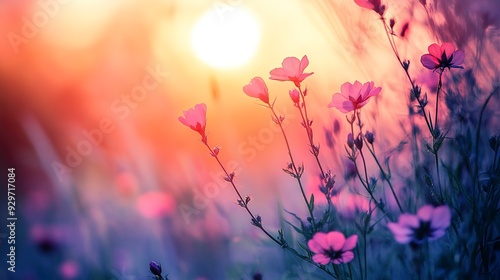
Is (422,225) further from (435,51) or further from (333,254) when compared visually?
(435,51)

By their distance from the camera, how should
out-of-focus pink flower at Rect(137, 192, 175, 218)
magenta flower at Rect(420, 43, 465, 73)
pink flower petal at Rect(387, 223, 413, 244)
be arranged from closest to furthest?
pink flower petal at Rect(387, 223, 413, 244)
magenta flower at Rect(420, 43, 465, 73)
out-of-focus pink flower at Rect(137, 192, 175, 218)

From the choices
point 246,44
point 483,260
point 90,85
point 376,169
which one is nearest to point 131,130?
point 90,85

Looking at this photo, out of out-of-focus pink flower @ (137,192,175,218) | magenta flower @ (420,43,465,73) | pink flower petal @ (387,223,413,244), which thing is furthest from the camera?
out-of-focus pink flower @ (137,192,175,218)

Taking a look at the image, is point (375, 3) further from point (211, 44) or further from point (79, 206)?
point (79, 206)

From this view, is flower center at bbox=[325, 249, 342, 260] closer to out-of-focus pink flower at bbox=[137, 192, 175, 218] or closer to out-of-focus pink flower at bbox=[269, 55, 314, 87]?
out-of-focus pink flower at bbox=[269, 55, 314, 87]

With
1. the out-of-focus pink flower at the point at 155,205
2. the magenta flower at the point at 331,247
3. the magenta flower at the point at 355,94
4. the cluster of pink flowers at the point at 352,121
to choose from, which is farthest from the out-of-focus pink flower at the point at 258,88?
the out-of-focus pink flower at the point at 155,205

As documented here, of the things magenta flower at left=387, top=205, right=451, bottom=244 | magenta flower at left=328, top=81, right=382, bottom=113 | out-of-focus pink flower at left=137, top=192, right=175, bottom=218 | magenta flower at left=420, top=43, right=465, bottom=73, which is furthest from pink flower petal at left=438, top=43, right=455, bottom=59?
out-of-focus pink flower at left=137, top=192, right=175, bottom=218


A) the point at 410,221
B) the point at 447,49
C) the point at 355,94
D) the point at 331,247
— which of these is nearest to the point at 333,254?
the point at 331,247

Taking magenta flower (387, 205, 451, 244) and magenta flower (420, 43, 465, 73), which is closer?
magenta flower (387, 205, 451, 244)

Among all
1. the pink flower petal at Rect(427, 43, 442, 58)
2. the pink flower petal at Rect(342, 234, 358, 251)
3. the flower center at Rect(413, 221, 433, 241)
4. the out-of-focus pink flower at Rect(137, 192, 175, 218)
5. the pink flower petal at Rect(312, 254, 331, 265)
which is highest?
the pink flower petal at Rect(427, 43, 442, 58)

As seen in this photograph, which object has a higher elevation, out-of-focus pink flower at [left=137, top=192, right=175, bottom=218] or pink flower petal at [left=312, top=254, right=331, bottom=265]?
pink flower petal at [left=312, top=254, right=331, bottom=265]
